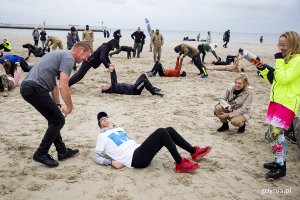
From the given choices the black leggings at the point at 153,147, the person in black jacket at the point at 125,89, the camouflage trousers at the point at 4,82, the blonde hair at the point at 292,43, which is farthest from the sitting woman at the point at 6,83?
the blonde hair at the point at 292,43

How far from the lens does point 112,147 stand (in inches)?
156

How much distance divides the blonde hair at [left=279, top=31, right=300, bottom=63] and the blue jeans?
3.14m

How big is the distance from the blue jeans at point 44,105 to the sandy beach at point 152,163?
482mm

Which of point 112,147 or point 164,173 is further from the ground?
point 112,147

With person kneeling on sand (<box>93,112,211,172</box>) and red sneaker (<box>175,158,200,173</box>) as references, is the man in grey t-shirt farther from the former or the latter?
red sneaker (<box>175,158,200,173</box>)

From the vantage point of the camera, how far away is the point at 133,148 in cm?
398

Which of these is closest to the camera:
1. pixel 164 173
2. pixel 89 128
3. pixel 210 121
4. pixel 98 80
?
pixel 164 173

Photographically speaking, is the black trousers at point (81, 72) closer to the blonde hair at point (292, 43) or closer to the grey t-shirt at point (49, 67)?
the grey t-shirt at point (49, 67)

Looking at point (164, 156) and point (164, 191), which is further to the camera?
point (164, 156)

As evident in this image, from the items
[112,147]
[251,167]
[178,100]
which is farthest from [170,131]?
[178,100]

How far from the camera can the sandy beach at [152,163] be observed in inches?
136

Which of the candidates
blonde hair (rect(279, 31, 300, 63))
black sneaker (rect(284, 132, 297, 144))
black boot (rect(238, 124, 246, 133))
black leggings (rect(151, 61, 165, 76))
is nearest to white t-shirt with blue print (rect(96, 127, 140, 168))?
blonde hair (rect(279, 31, 300, 63))

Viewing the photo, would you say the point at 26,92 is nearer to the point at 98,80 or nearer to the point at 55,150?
the point at 55,150

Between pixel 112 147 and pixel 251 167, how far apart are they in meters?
2.18
